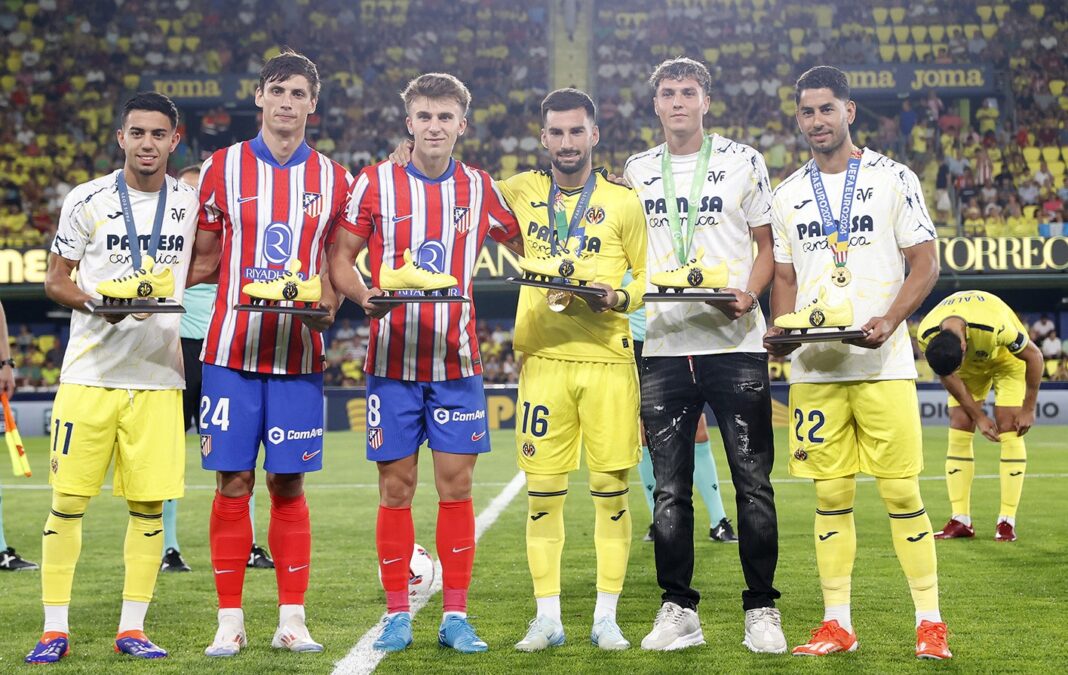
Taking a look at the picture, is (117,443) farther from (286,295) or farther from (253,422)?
(286,295)

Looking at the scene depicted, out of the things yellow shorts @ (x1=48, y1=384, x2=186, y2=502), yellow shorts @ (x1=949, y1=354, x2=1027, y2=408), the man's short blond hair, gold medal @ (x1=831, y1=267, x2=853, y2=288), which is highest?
the man's short blond hair

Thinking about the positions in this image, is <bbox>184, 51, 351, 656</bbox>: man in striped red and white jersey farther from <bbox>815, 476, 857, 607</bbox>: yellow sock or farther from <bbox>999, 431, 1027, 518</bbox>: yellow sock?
<bbox>999, 431, 1027, 518</bbox>: yellow sock

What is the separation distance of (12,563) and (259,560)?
4.74 ft

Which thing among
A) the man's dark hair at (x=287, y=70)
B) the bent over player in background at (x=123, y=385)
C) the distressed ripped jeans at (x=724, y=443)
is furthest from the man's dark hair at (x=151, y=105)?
the distressed ripped jeans at (x=724, y=443)

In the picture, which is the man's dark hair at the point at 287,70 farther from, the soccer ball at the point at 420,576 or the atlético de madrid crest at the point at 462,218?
the soccer ball at the point at 420,576

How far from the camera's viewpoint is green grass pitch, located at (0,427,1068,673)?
174 inches

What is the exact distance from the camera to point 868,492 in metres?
10.3

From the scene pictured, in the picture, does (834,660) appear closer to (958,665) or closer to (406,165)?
(958,665)

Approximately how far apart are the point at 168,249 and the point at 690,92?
2.19 meters

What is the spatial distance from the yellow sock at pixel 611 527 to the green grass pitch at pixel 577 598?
0.28 meters

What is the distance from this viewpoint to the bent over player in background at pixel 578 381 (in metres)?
4.71

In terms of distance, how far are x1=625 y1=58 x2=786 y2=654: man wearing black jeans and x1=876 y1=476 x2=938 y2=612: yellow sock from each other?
0.47 m

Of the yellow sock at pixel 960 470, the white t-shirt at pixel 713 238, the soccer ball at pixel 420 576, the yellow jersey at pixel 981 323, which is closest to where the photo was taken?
the white t-shirt at pixel 713 238

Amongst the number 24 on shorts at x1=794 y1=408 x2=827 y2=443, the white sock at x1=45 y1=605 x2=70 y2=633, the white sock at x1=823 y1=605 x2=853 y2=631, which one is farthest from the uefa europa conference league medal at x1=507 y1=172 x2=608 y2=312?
the white sock at x1=45 y1=605 x2=70 y2=633
